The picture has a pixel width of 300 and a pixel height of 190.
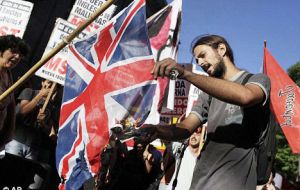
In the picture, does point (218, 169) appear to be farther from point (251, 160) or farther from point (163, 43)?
point (163, 43)

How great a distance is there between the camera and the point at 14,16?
5750mm

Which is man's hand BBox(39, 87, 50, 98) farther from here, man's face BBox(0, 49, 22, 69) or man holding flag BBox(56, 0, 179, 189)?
man's face BBox(0, 49, 22, 69)

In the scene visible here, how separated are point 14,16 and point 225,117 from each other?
4533 millimetres

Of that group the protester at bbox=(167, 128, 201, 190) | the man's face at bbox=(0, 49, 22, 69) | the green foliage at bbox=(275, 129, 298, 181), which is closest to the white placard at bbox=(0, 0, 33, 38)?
the man's face at bbox=(0, 49, 22, 69)

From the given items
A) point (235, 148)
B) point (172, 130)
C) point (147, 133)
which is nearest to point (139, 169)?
point (172, 130)

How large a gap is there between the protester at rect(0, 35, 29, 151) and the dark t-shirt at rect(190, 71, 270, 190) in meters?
1.69

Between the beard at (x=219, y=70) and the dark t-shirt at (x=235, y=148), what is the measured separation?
0.51 ft

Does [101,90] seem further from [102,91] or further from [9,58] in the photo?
[9,58]

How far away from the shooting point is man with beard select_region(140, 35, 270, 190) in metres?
1.87

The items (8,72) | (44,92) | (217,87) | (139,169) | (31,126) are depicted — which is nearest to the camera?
(217,87)

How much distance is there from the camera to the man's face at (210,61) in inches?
89.9

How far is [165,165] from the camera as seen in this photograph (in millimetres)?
5320

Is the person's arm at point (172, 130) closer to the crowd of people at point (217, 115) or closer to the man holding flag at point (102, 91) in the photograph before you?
the crowd of people at point (217, 115)

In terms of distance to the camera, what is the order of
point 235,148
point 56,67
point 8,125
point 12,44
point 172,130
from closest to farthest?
1. point 235,148
2. point 172,130
3. point 8,125
4. point 12,44
5. point 56,67
